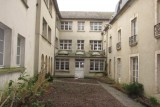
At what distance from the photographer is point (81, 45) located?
37.7 m

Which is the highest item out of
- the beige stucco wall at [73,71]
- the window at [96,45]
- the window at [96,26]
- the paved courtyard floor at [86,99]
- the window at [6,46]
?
the window at [96,26]

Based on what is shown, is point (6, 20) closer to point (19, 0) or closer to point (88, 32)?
point (19, 0)

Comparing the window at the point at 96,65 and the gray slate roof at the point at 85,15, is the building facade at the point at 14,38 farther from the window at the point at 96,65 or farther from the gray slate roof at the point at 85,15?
the gray slate roof at the point at 85,15

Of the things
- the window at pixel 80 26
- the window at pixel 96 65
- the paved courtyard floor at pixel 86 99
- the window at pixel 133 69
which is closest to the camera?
the paved courtyard floor at pixel 86 99

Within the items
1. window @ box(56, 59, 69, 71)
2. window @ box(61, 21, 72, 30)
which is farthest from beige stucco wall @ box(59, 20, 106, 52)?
window @ box(56, 59, 69, 71)

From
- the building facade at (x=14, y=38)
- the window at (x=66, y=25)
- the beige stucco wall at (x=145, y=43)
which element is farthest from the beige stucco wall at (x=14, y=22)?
the window at (x=66, y=25)

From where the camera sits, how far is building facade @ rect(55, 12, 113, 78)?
36250mm

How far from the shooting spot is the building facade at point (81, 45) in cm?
3625

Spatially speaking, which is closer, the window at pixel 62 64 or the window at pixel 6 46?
the window at pixel 6 46

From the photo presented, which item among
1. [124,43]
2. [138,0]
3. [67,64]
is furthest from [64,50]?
[138,0]

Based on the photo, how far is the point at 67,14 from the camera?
39031 millimetres

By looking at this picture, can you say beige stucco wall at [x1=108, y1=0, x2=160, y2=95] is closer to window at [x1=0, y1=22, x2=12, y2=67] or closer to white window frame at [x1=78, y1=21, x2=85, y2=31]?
window at [x1=0, y1=22, x2=12, y2=67]

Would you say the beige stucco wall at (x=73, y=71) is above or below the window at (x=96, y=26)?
below

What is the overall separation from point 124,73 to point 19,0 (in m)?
11.0
